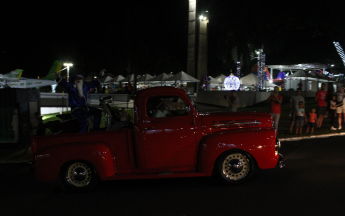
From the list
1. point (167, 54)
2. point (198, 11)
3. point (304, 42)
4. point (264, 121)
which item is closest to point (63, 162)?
point (264, 121)

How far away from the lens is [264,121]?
597cm

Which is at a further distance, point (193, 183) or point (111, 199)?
point (193, 183)

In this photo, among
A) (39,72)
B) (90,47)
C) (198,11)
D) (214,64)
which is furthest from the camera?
(214,64)

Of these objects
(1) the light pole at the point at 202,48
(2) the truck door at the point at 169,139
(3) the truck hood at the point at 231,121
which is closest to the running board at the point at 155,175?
(2) the truck door at the point at 169,139

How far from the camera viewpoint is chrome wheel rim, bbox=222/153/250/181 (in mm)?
5715

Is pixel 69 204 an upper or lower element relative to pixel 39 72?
lower

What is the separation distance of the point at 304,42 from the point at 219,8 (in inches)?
584

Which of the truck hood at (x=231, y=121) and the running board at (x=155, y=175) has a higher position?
the truck hood at (x=231, y=121)

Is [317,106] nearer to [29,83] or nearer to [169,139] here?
[169,139]

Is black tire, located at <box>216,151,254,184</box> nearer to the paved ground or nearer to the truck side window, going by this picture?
the truck side window

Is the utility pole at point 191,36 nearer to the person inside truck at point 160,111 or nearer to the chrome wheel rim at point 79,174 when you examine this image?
the person inside truck at point 160,111

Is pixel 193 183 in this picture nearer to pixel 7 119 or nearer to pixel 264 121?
pixel 264 121

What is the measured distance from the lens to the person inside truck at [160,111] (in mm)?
5728

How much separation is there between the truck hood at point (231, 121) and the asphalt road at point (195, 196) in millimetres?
1067
